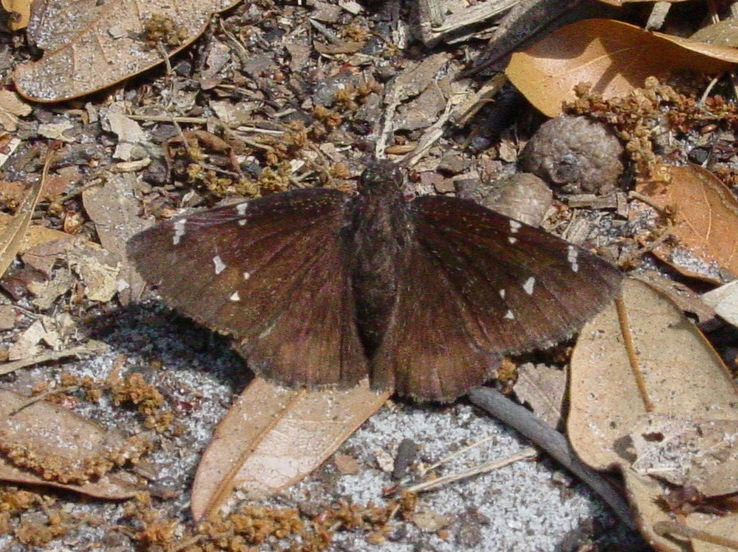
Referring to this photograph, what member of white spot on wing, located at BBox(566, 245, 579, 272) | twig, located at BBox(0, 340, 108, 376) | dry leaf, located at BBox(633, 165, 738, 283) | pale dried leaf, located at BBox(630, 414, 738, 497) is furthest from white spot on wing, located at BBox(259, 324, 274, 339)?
dry leaf, located at BBox(633, 165, 738, 283)

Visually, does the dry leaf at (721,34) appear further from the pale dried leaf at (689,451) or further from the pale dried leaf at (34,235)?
the pale dried leaf at (34,235)

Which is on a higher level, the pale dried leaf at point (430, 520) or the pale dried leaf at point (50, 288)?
the pale dried leaf at point (50, 288)

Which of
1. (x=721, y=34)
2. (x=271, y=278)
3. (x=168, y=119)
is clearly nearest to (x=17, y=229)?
(x=168, y=119)

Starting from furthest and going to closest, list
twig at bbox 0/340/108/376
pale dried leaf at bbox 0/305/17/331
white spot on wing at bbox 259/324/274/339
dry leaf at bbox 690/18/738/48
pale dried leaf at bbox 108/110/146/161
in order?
1. pale dried leaf at bbox 108/110/146/161
2. dry leaf at bbox 690/18/738/48
3. pale dried leaf at bbox 0/305/17/331
4. twig at bbox 0/340/108/376
5. white spot on wing at bbox 259/324/274/339

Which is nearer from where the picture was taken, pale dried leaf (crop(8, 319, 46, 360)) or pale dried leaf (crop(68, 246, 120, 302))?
pale dried leaf (crop(8, 319, 46, 360))

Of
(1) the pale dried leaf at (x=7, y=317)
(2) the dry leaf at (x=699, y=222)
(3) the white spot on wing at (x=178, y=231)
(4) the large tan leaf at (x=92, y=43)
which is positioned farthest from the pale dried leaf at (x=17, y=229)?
(2) the dry leaf at (x=699, y=222)

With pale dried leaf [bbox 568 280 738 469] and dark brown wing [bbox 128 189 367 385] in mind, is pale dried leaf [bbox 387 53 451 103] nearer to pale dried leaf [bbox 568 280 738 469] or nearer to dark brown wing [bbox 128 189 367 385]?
dark brown wing [bbox 128 189 367 385]

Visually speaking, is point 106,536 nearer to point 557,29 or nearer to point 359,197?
point 359,197
